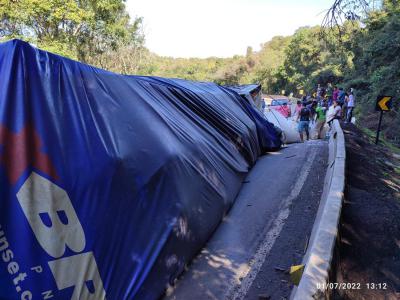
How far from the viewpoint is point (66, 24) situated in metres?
24.1

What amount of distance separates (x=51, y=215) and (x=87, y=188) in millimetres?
378

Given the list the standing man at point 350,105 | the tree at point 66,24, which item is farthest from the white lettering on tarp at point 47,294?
the tree at point 66,24

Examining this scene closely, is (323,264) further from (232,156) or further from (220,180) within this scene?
(232,156)

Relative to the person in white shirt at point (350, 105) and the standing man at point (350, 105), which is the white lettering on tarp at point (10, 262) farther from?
the person in white shirt at point (350, 105)

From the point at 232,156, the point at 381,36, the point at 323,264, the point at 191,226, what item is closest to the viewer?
the point at 323,264

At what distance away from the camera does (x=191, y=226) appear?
404cm

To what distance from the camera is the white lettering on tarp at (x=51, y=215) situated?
2.80 meters

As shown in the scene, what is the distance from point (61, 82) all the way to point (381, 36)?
20.6 metres

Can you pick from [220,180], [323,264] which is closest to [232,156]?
[220,180]

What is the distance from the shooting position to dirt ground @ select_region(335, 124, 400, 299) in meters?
2.95

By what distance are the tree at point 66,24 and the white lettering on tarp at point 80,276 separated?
61.3 ft

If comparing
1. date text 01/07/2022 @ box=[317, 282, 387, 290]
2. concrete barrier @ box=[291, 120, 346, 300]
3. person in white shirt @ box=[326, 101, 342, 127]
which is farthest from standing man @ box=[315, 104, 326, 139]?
date text 01/07/2022 @ box=[317, 282, 387, 290]

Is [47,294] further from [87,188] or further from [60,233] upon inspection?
[87,188]

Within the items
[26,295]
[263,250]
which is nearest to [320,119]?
[263,250]
